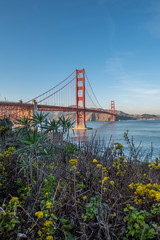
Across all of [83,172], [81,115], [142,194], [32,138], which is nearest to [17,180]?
[32,138]

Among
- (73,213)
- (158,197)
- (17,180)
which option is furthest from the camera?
(17,180)

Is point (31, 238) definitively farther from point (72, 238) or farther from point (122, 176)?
point (122, 176)

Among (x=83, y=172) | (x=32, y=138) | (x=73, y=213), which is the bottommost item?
(x=73, y=213)

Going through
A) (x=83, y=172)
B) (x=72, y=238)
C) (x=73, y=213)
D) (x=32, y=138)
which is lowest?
(x=72, y=238)

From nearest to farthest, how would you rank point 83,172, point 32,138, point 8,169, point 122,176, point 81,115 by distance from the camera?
point 83,172, point 122,176, point 32,138, point 8,169, point 81,115

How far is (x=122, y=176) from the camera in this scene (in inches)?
114

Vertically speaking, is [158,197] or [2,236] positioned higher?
[158,197]

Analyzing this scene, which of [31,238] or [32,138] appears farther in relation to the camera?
[32,138]

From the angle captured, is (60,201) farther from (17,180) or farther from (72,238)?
(17,180)

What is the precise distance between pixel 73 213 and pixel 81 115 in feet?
149

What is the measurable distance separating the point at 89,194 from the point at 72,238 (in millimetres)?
556

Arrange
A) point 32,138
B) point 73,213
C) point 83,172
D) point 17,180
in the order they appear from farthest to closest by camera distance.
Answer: point 17,180, point 32,138, point 83,172, point 73,213

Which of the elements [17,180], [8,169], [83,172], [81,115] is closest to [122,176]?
[83,172]

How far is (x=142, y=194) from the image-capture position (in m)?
1.89
